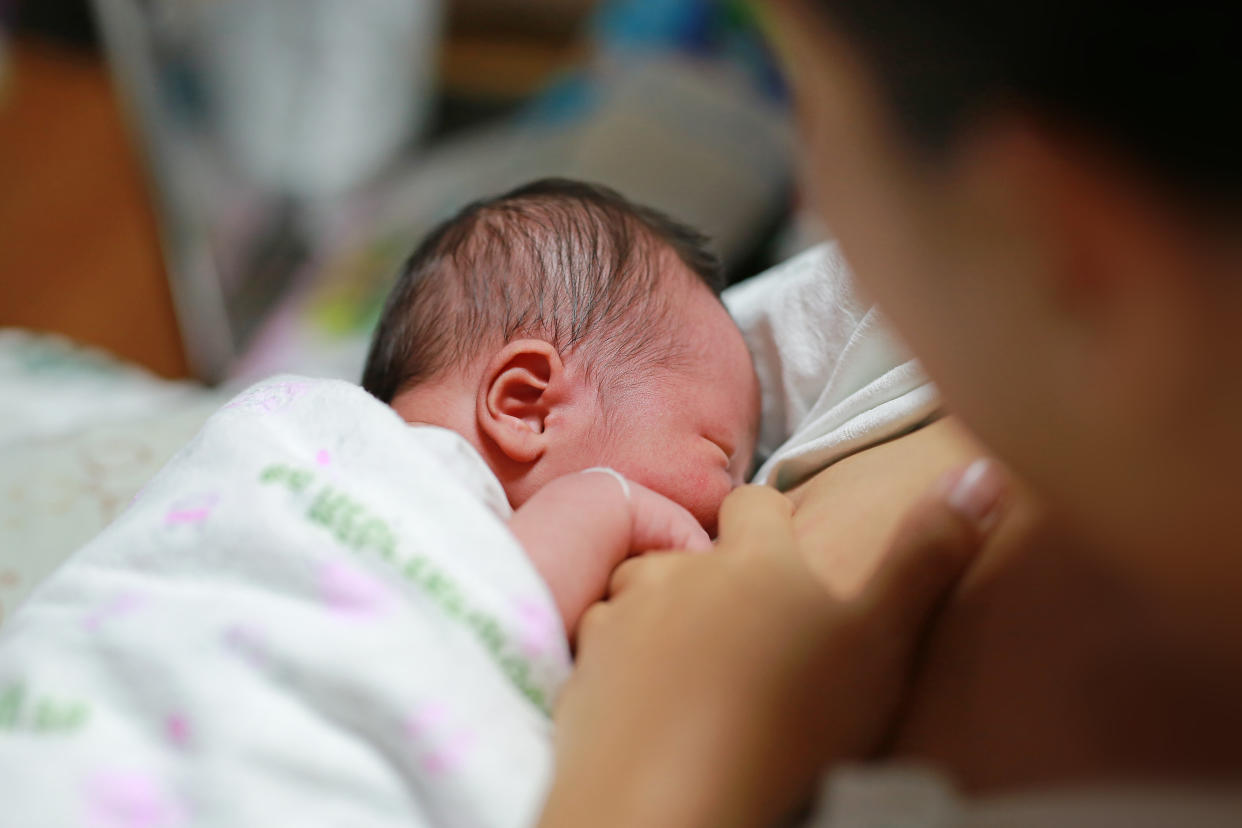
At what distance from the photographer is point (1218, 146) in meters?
0.30

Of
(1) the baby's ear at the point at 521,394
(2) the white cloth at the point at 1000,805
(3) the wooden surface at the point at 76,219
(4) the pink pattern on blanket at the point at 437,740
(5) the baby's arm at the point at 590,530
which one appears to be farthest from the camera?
(3) the wooden surface at the point at 76,219

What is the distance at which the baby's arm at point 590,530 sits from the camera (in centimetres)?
63

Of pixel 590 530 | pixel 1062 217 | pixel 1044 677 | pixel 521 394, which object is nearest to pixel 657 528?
pixel 590 530

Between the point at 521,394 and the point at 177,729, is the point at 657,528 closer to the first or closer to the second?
the point at 521,394

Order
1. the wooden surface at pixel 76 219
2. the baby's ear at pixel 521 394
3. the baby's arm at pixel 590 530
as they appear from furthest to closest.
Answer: the wooden surface at pixel 76 219 < the baby's ear at pixel 521 394 < the baby's arm at pixel 590 530

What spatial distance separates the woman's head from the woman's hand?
0.55 ft

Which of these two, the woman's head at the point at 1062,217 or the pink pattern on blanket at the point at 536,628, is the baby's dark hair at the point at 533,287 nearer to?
the pink pattern on blanket at the point at 536,628

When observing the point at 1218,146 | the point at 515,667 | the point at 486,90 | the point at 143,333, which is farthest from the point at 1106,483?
the point at 486,90

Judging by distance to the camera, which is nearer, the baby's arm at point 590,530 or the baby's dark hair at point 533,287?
the baby's arm at point 590,530

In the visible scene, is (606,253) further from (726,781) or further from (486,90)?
(486,90)

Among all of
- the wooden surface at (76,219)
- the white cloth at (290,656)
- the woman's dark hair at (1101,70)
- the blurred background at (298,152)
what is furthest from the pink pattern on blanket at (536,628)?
the wooden surface at (76,219)

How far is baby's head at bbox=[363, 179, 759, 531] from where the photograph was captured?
757mm

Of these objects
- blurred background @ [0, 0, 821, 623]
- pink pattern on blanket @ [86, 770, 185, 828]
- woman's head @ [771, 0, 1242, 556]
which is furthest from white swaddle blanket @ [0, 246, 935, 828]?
blurred background @ [0, 0, 821, 623]

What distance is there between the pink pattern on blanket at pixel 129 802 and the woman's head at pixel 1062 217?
0.43m
